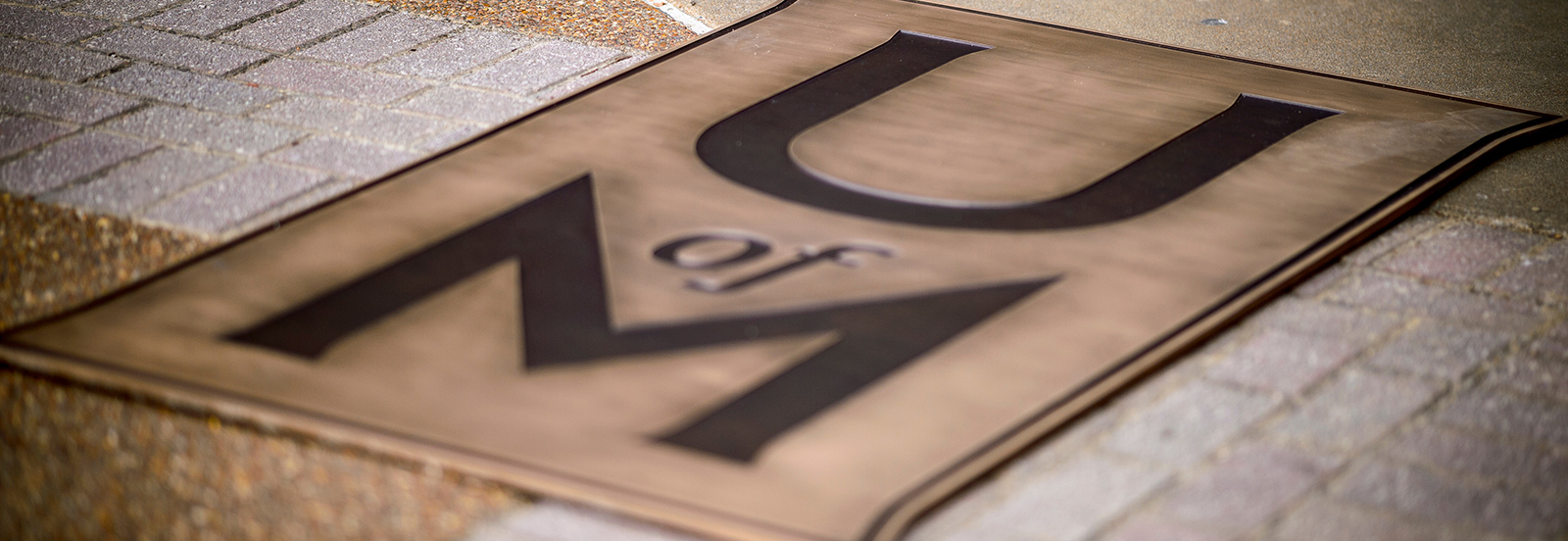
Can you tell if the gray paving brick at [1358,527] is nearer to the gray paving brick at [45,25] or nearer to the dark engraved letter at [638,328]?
the dark engraved letter at [638,328]

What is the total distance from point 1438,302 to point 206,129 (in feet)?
10.1

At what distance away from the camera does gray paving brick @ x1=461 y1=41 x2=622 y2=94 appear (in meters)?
3.66

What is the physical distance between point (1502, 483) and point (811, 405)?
118 cm

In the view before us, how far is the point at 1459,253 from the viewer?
9.21 feet

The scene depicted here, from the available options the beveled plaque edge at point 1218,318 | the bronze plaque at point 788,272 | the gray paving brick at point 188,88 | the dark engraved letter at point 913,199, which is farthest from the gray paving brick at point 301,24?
the beveled plaque edge at point 1218,318

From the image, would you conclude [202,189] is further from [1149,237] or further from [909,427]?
[1149,237]

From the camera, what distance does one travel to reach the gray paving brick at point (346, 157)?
3135 millimetres

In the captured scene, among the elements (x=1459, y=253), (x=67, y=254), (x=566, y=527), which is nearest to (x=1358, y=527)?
(x=1459, y=253)

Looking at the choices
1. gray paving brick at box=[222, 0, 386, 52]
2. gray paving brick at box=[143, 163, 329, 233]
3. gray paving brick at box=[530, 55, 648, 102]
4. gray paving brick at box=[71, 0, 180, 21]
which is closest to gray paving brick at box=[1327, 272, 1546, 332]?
gray paving brick at box=[530, 55, 648, 102]

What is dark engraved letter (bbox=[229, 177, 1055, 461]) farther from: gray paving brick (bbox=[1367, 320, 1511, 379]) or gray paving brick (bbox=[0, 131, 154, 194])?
gray paving brick (bbox=[0, 131, 154, 194])

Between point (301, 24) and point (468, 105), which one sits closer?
point (468, 105)

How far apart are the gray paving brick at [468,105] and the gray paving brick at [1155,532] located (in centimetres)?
214

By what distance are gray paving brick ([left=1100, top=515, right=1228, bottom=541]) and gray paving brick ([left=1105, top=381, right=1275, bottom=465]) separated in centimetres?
17

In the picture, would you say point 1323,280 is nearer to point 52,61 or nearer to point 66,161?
point 66,161
